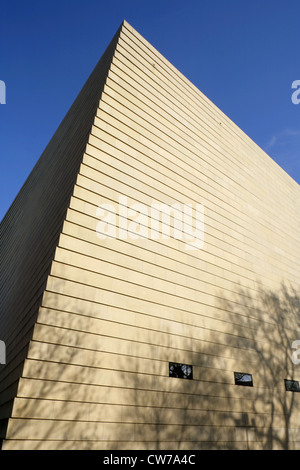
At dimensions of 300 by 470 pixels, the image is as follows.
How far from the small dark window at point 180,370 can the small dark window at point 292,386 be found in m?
5.22

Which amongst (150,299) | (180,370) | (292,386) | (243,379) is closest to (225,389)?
(243,379)

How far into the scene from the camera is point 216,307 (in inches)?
400

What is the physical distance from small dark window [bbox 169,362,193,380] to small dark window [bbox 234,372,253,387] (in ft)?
6.92

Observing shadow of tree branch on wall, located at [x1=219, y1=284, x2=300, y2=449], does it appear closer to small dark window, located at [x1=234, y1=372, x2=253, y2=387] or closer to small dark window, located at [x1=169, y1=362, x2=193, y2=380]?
small dark window, located at [x1=234, y1=372, x2=253, y2=387]

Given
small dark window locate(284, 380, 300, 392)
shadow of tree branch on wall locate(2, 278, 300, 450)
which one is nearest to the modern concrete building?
shadow of tree branch on wall locate(2, 278, 300, 450)

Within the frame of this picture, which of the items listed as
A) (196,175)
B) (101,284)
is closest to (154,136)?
(196,175)

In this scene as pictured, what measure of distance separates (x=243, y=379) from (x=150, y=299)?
450 cm

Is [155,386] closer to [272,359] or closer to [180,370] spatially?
[180,370]

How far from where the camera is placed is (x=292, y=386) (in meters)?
11.5

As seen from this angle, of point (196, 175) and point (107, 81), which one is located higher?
point (107, 81)

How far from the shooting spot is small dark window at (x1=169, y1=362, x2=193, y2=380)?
8156 millimetres
